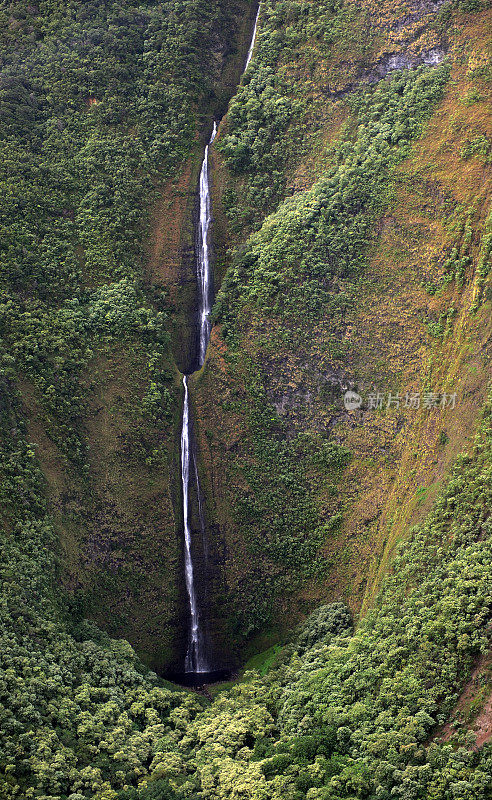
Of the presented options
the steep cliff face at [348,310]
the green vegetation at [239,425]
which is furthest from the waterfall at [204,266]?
the green vegetation at [239,425]

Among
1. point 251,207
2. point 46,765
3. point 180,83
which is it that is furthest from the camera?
point 180,83

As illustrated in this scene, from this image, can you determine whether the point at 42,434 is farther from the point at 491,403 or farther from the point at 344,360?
the point at 491,403

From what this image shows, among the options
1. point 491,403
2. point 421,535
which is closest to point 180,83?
point 491,403

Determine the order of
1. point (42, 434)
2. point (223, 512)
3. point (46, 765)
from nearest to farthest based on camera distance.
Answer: point (46, 765) < point (42, 434) < point (223, 512)

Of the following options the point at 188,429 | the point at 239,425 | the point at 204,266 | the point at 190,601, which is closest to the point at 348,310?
the point at 239,425

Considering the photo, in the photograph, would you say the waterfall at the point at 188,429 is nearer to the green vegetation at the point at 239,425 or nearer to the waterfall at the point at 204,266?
the waterfall at the point at 204,266

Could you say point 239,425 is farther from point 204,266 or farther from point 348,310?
point 204,266

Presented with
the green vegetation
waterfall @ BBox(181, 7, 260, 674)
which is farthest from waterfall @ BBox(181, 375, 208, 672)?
the green vegetation

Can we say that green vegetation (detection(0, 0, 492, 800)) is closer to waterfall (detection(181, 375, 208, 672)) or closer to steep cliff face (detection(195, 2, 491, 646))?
steep cliff face (detection(195, 2, 491, 646))
